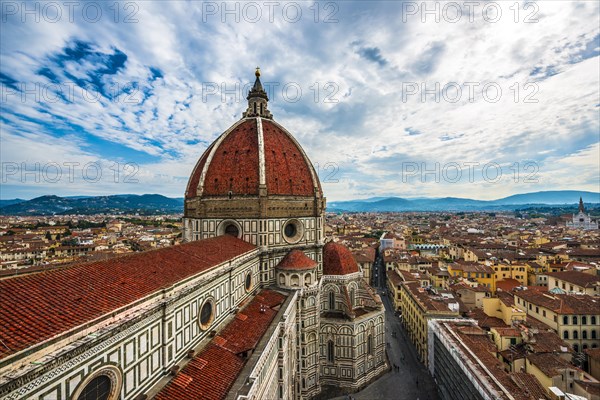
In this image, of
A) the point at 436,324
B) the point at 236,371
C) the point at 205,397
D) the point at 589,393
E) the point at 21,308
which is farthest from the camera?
the point at 436,324

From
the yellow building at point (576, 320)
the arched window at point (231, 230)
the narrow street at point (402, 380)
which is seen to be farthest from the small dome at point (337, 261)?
the yellow building at point (576, 320)

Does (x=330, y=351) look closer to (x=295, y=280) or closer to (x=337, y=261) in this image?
(x=295, y=280)

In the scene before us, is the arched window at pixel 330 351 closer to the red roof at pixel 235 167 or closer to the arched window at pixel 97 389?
the red roof at pixel 235 167

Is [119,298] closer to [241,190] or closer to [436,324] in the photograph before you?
[241,190]

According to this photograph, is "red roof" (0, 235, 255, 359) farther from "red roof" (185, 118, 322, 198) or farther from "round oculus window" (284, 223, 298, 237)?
"round oculus window" (284, 223, 298, 237)

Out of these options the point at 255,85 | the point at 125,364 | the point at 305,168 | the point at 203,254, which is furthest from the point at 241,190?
the point at 125,364

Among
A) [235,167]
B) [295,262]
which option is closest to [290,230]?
[295,262]
